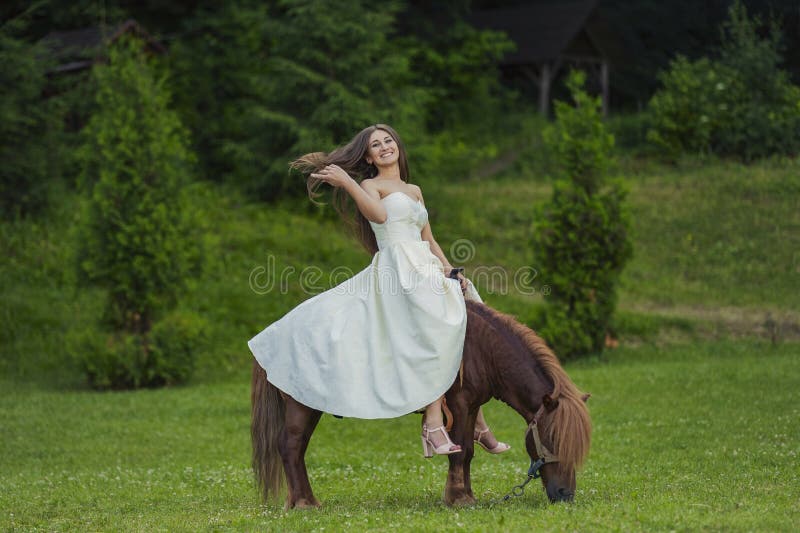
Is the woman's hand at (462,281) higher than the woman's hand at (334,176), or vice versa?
the woman's hand at (334,176)

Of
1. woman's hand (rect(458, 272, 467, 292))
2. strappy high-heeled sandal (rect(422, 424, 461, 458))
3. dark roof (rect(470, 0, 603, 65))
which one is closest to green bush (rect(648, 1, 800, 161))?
dark roof (rect(470, 0, 603, 65))

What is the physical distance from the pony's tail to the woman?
238mm

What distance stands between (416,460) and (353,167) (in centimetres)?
388

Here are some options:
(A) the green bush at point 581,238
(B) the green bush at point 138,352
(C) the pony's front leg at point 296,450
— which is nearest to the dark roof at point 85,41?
(B) the green bush at point 138,352

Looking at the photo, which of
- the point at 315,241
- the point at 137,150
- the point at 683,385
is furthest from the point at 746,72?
the point at 137,150

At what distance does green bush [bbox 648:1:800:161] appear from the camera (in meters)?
22.2

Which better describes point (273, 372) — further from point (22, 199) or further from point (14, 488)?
point (22, 199)

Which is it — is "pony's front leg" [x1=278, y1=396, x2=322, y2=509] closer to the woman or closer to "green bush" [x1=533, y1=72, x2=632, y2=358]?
the woman

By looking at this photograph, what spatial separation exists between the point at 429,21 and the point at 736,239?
15550 millimetres

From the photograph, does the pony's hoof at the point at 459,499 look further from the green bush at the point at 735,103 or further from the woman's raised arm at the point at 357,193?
the green bush at the point at 735,103

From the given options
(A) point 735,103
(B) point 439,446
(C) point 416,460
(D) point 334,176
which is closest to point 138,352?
(C) point 416,460

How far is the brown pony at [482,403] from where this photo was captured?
209 inches

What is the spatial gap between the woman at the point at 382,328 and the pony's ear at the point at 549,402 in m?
0.65

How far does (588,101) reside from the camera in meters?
14.6
